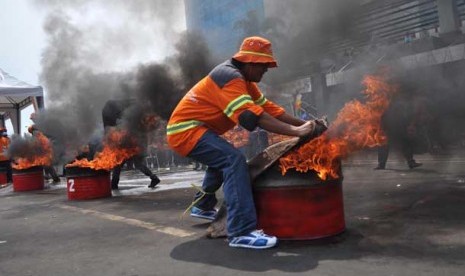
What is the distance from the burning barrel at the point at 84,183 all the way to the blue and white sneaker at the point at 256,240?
4968 mm

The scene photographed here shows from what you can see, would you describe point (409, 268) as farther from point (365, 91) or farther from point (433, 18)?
point (433, 18)

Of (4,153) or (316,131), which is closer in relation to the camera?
(316,131)

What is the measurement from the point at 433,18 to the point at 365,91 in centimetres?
419

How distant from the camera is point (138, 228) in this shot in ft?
15.4

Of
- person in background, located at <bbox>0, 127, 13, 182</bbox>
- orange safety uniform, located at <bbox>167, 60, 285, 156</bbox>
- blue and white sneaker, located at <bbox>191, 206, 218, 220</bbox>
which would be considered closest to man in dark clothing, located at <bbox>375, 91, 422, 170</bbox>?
orange safety uniform, located at <bbox>167, 60, 285, 156</bbox>

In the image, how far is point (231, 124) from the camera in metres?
3.97

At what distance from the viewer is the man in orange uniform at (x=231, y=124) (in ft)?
11.1

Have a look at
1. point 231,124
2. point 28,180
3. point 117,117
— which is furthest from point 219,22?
point 231,124

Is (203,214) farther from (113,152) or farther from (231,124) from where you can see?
(113,152)

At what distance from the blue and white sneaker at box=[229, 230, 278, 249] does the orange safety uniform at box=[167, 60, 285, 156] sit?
89 centimetres

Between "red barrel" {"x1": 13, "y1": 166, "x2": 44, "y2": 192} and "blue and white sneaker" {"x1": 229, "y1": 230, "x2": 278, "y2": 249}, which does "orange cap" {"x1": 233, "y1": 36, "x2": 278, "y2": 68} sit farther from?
"red barrel" {"x1": 13, "y1": 166, "x2": 44, "y2": 192}

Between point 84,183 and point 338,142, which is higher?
point 338,142

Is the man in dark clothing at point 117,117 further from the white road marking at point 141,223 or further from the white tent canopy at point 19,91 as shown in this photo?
the white tent canopy at point 19,91

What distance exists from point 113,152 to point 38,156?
15.9 ft
